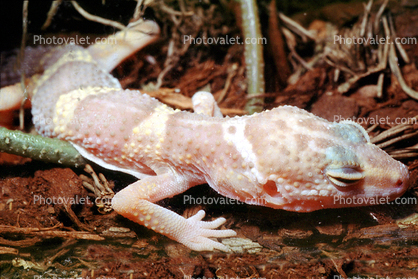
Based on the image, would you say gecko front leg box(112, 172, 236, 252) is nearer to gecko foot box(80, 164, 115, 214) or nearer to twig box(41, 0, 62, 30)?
gecko foot box(80, 164, 115, 214)

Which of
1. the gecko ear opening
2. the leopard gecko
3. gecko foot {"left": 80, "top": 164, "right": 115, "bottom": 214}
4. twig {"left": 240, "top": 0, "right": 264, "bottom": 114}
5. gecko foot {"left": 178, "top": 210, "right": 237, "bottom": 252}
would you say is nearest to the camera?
the leopard gecko

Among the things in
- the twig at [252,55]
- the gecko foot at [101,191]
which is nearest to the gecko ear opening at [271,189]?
the twig at [252,55]

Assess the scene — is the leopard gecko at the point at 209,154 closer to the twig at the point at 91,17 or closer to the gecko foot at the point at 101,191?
the gecko foot at the point at 101,191

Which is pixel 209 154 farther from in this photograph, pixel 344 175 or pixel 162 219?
pixel 344 175

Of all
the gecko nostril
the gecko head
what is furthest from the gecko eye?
the gecko nostril

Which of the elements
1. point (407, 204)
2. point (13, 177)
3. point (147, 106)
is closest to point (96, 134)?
point (147, 106)

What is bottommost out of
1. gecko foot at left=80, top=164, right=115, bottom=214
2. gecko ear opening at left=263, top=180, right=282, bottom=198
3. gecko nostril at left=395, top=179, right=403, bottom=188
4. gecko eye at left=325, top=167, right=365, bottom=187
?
gecko foot at left=80, top=164, right=115, bottom=214

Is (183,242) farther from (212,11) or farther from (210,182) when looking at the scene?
(212,11)
